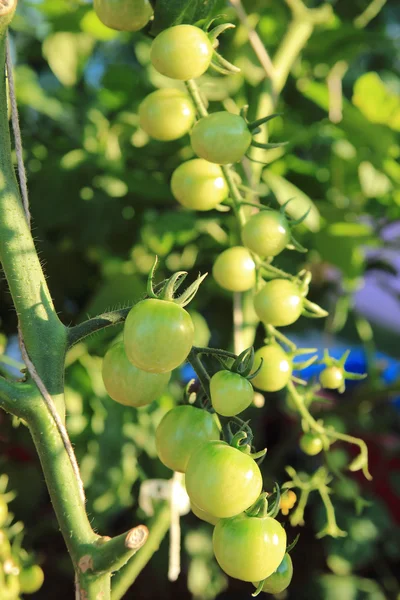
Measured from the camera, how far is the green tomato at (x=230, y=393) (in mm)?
239

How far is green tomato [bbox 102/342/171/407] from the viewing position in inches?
10.2

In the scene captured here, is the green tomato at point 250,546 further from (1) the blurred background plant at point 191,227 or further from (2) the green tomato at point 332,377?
(1) the blurred background plant at point 191,227

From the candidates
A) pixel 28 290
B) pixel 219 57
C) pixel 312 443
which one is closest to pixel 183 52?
pixel 219 57

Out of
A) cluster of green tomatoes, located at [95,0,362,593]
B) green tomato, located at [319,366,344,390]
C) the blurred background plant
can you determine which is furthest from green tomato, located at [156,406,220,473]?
the blurred background plant

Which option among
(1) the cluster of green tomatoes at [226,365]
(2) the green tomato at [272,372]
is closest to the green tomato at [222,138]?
(1) the cluster of green tomatoes at [226,365]

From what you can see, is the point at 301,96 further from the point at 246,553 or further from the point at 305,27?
the point at 246,553

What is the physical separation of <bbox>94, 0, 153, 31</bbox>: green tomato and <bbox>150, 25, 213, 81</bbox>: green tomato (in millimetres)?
23

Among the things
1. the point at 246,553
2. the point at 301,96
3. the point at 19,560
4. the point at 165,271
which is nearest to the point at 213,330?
the point at 165,271

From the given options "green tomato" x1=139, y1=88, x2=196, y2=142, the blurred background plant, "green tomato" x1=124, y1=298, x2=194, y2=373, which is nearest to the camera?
"green tomato" x1=124, y1=298, x2=194, y2=373

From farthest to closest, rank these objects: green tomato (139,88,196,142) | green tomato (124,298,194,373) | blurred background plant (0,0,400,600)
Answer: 1. blurred background plant (0,0,400,600)
2. green tomato (139,88,196,142)
3. green tomato (124,298,194,373)

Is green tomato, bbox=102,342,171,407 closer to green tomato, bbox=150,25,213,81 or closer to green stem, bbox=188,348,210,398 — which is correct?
green stem, bbox=188,348,210,398

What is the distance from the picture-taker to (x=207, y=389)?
0.27 m

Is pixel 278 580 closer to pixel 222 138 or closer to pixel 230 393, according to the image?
pixel 230 393

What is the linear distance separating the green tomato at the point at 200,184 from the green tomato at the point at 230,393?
120 millimetres
